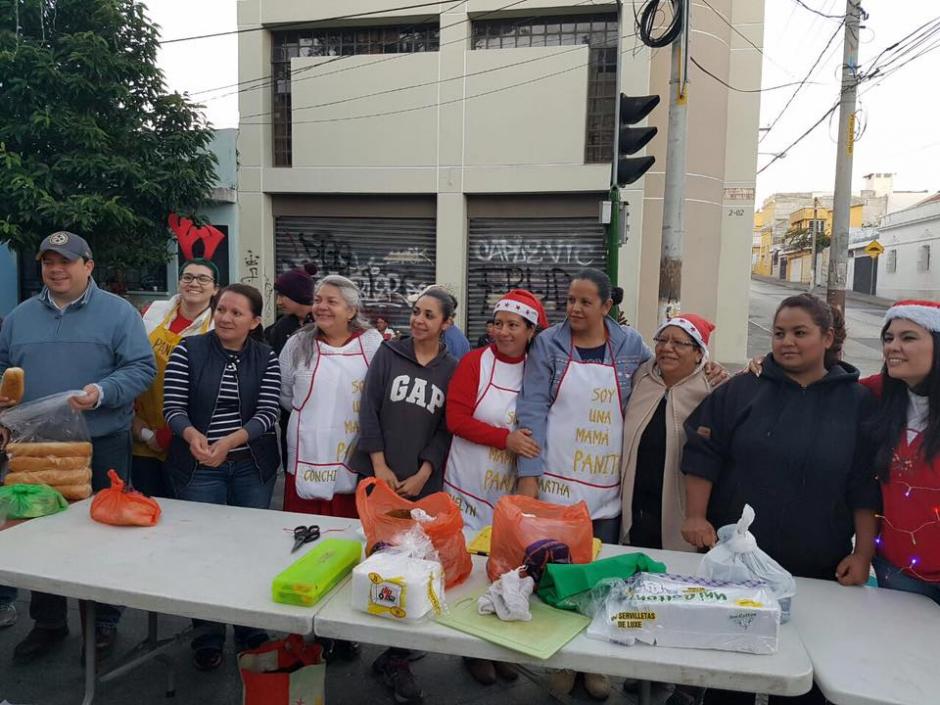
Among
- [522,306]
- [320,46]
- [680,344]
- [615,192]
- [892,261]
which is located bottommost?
[680,344]

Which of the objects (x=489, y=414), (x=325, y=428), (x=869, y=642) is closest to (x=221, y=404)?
(x=325, y=428)

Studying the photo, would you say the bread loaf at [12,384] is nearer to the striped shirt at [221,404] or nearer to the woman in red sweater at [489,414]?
the striped shirt at [221,404]

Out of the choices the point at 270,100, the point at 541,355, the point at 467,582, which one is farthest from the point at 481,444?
the point at 270,100

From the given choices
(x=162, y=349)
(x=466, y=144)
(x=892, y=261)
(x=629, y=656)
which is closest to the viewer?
(x=629, y=656)

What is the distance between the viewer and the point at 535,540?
2105mm

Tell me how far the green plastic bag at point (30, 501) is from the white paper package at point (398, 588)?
1590 mm

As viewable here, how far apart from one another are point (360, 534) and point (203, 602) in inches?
26.8

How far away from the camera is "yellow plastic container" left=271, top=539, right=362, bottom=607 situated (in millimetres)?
1977

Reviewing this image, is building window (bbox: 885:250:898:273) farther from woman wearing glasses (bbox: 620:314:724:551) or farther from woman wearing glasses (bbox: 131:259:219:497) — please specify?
woman wearing glasses (bbox: 131:259:219:497)

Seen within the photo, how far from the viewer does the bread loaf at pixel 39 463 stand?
2836 millimetres

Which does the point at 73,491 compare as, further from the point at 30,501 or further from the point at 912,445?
the point at 912,445

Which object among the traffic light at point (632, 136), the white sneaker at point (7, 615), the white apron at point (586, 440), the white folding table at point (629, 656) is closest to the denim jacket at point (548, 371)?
the white apron at point (586, 440)

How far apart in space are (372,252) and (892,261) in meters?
27.2

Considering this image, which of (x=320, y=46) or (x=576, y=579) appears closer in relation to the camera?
(x=576, y=579)
